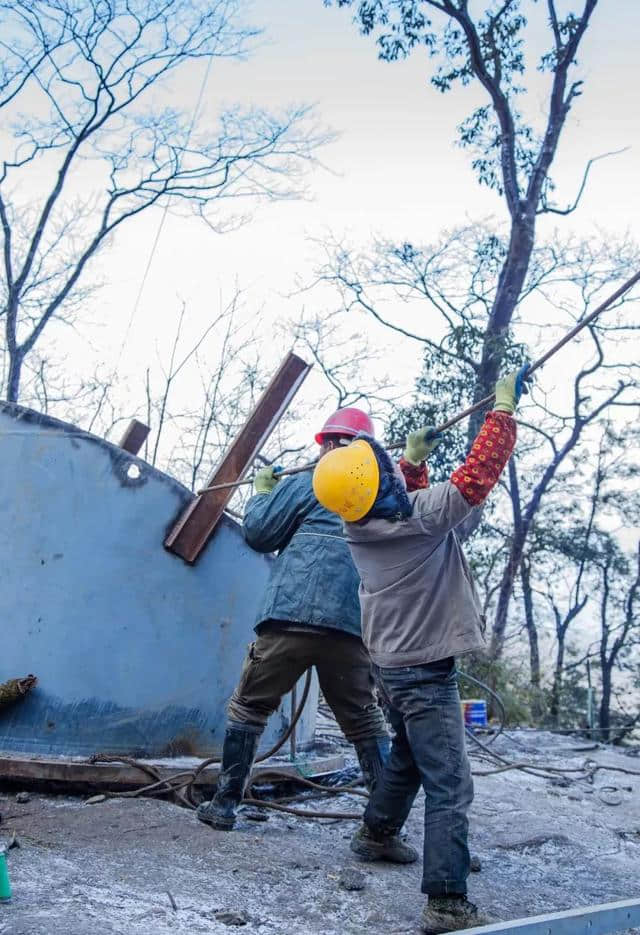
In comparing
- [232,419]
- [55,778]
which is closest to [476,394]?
[232,419]

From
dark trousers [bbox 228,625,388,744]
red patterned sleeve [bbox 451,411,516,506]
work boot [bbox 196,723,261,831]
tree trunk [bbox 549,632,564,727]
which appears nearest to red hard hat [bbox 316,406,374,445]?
red patterned sleeve [bbox 451,411,516,506]

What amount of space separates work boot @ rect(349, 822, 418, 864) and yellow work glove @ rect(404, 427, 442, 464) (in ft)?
4.71

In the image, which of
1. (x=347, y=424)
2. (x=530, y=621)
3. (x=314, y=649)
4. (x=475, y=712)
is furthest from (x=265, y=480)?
(x=530, y=621)

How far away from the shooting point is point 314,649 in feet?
11.5

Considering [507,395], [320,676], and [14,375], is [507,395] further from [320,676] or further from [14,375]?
[14,375]

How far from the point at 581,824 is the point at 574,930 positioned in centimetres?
205

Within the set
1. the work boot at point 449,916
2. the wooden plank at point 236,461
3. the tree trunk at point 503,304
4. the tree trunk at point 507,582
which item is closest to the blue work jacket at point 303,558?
the wooden plank at point 236,461

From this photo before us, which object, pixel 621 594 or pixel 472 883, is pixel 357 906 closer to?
pixel 472 883

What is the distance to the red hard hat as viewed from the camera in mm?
3416

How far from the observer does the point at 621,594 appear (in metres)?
19.6

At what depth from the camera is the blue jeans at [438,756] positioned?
2.65 meters

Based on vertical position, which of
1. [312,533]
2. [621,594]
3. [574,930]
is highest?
[621,594]

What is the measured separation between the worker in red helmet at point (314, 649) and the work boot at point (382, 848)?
0.04 meters

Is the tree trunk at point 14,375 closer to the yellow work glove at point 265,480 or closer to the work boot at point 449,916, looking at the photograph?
the yellow work glove at point 265,480
